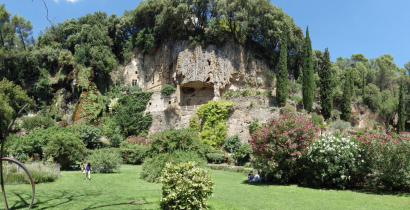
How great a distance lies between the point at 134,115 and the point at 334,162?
Result: 24.3 meters

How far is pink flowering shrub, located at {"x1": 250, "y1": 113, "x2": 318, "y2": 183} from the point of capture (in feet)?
50.9

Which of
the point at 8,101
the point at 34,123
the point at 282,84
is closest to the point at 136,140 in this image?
the point at 34,123

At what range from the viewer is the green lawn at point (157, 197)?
9.90 m

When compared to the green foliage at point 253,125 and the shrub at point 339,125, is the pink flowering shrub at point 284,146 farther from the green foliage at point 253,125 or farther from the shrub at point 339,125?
the shrub at point 339,125

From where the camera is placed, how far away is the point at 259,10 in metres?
33.4

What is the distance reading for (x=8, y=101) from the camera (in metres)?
31.2

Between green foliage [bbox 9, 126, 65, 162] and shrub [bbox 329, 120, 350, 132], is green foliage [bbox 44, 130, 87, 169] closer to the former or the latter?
green foliage [bbox 9, 126, 65, 162]

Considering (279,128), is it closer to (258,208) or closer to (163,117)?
(258,208)

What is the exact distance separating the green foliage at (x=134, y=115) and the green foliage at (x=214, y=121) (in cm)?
763

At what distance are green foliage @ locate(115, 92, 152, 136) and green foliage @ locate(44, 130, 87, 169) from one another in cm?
1229

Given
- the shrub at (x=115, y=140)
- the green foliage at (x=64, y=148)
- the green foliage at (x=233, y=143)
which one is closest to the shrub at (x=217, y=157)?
the green foliage at (x=233, y=143)

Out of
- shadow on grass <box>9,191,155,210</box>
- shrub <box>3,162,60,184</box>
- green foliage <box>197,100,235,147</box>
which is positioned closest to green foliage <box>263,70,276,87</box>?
green foliage <box>197,100,235,147</box>

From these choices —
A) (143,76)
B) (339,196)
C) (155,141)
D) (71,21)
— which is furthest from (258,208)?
(71,21)

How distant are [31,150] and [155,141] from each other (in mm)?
9205
